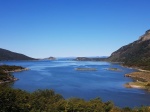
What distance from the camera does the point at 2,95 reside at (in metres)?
47.8

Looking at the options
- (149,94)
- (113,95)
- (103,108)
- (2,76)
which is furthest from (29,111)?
(2,76)

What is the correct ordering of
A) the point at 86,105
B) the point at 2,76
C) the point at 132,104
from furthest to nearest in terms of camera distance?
the point at 2,76 < the point at 132,104 < the point at 86,105

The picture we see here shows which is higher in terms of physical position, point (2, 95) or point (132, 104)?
point (2, 95)

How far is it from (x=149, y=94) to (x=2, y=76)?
7623cm

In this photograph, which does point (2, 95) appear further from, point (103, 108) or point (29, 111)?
point (103, 108)

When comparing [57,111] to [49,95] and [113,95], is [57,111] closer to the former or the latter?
[49,95]

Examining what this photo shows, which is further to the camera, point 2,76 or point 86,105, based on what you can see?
point 2,76

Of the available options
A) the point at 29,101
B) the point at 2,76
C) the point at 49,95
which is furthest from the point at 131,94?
the point at 2,76

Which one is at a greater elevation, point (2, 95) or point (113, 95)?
point (2, 95)

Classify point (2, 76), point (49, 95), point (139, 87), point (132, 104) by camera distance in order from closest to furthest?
1. point (49, 95)
2. point (132, 104)
3. point (139, 87)
4. point (2, 76)

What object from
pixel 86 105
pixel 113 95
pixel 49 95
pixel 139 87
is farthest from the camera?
pixel 139 87

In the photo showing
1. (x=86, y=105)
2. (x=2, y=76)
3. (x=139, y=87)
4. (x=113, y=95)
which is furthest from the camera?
(x=2, y=76)

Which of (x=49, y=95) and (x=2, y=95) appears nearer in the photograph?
(x=2, y=95)

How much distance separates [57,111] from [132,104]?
40.6 meters
